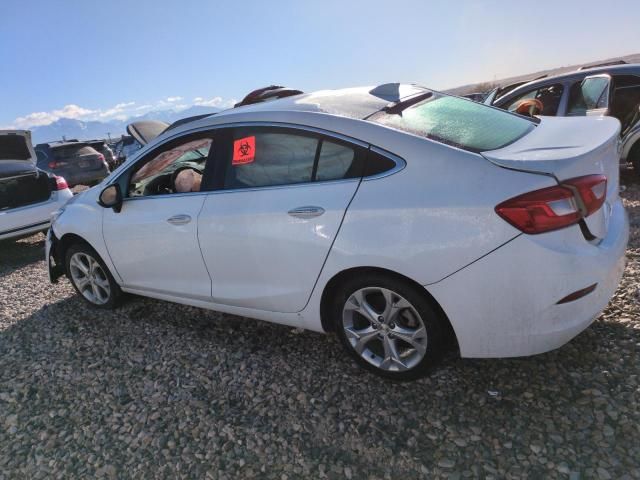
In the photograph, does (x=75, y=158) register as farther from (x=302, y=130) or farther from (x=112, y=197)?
(x=302, y=130)

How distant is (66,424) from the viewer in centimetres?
260

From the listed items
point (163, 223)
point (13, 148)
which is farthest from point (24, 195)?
point (163, 223)

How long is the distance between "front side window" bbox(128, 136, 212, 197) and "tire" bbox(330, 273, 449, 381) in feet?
4.67

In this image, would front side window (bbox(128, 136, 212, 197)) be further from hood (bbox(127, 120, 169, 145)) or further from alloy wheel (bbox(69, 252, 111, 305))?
hood (bbox(127, 120, 169, 145))

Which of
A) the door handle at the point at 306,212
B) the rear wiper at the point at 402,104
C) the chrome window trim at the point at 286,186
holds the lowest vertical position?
the door handle at the point at 306,212

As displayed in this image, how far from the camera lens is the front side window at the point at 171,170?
3169mm

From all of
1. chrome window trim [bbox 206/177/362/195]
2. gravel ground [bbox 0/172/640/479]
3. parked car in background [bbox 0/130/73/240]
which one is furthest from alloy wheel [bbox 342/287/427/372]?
parked car in background [bbox 0/130/73/240]

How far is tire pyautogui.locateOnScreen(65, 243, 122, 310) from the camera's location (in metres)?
3.79

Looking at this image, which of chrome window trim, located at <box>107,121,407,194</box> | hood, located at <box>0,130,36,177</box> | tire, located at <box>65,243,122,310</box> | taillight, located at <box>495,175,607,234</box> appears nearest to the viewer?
taillight, located at <box>495,175,607,234</box>

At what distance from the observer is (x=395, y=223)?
212cm

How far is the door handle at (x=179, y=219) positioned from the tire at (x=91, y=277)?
3.74 feet

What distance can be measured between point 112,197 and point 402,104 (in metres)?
Result: 2.24

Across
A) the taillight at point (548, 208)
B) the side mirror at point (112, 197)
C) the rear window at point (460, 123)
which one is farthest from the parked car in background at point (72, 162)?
the taillight at point (548, 208)

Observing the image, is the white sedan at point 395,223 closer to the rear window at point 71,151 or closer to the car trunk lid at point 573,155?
the car trunk lid at point 573,155
